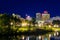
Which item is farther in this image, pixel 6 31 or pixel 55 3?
pixel 55 3

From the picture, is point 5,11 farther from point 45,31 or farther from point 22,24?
point 45,31

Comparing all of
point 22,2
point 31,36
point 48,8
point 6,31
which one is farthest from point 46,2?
point 6,31

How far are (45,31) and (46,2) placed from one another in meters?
0.44

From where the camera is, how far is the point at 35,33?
2441mm

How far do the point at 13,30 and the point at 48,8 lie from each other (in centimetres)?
62

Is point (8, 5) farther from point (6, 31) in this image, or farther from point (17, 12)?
point (6, 31)

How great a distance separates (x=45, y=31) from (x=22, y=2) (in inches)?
21.8

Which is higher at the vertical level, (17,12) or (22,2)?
(22,2)

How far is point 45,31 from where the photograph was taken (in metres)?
2.46

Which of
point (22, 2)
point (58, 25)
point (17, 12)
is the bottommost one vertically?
point (58, 25)

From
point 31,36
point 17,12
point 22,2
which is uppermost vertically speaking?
point 22,2

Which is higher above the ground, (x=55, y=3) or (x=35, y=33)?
(x=55, y=3)

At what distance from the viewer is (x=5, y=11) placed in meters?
2.43

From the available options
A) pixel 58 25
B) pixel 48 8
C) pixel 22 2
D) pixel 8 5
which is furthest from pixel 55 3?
pixel 8 5
